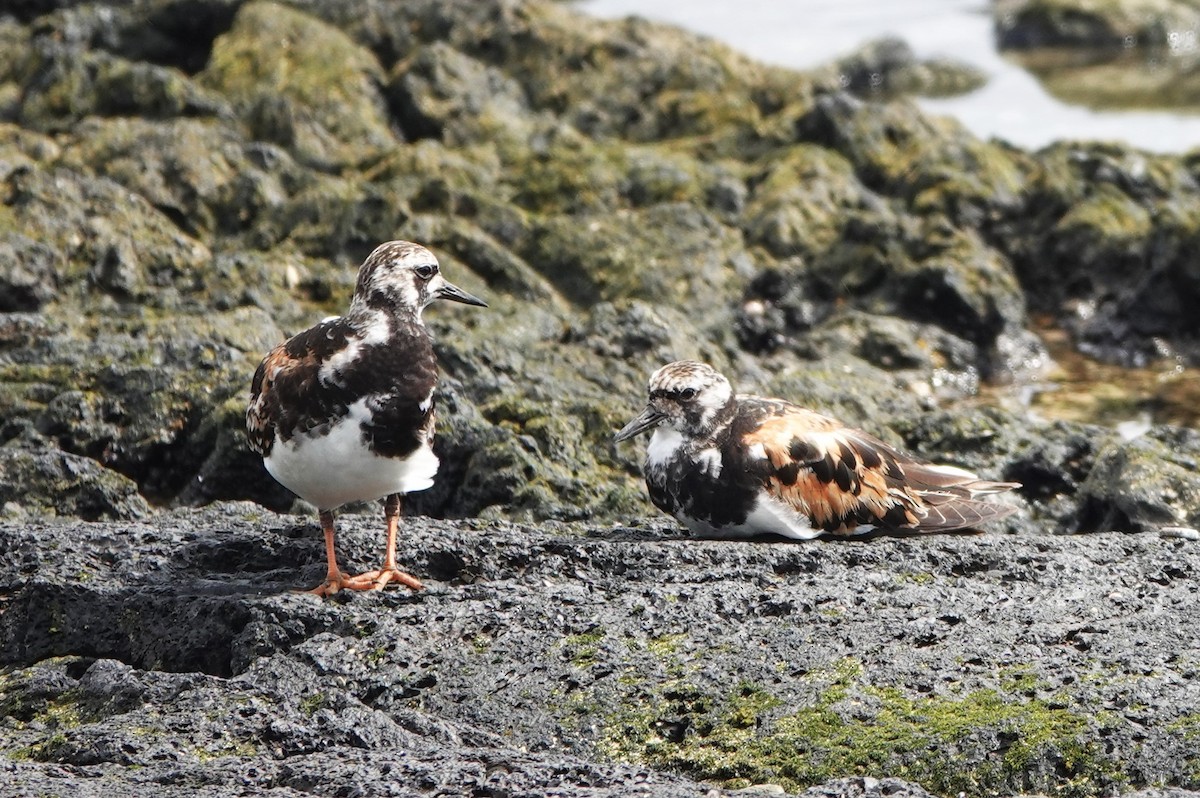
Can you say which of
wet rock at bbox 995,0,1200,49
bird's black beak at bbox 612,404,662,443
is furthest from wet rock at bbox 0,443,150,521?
wet rock at bbox 995,0,1200,49

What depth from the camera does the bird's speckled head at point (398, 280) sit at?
223 inches

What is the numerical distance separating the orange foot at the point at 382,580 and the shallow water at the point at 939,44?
13669 millimetres

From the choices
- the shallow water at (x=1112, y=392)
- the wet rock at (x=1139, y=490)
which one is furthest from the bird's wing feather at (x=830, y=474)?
the shallow water at (x=1112, y=392)

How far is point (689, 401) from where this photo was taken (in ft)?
20.2

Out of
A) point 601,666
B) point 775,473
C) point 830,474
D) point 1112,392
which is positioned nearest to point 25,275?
point 775,473

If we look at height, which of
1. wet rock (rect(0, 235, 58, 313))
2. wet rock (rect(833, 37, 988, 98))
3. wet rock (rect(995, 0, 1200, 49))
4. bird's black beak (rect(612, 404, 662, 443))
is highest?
wet rock (rect(995, 0, 1200, 49))

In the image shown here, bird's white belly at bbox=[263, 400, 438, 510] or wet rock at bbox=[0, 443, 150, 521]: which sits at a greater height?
bird's white belly at bbox=[263, 400, 438, 510]

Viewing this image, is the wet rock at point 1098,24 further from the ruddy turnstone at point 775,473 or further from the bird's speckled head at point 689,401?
the bird's speckled head at point 689,401

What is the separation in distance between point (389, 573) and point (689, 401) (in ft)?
4.94

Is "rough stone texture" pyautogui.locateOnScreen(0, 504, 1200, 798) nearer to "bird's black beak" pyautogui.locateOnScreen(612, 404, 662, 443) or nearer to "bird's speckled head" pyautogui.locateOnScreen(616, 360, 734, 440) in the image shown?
"bird's speckled head" pyautogui.locateOnScreen(616, 360, 734, 440)

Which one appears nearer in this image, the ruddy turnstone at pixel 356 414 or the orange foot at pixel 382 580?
the orange foot at pixel 382 580

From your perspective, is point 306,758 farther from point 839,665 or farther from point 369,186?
point 369,186

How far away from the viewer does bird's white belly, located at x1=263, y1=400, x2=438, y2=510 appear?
5312 millimetres

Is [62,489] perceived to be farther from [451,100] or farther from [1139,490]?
[451,100]
